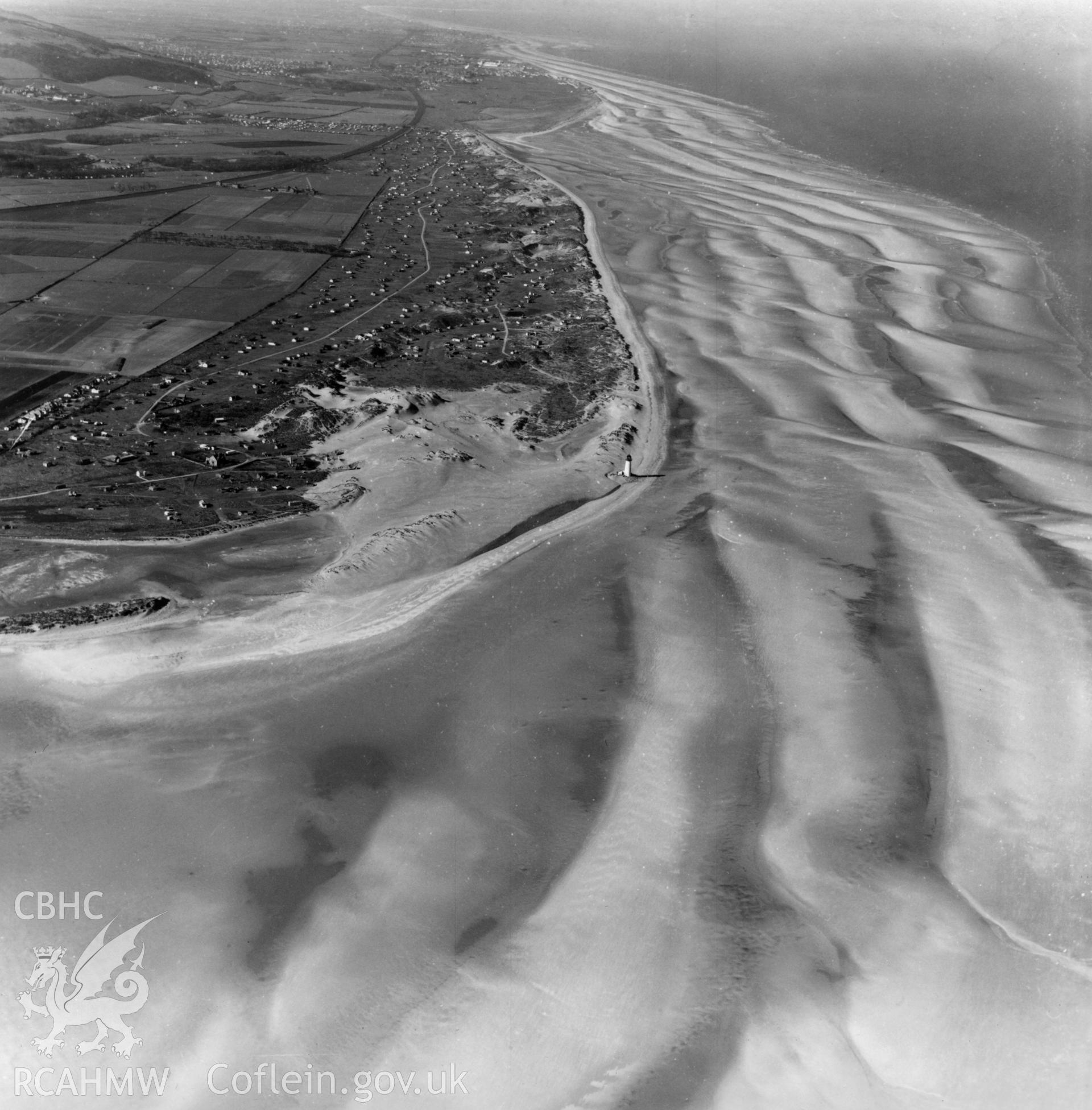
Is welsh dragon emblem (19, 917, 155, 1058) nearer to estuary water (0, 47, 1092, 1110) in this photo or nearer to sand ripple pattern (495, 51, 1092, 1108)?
estuary water (0, 47, 1092, 1110)

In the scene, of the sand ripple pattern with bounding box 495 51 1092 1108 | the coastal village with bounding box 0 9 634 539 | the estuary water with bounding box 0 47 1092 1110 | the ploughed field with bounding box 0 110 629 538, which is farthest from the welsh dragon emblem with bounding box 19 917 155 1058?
the ploughed field with bounding box 0 110 629 538

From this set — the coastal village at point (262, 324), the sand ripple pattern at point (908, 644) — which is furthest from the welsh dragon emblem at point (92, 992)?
the coastal village at point (262, 324)

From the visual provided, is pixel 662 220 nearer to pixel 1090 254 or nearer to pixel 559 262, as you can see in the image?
pixel 559 262

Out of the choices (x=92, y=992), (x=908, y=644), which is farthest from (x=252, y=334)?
(x=92, y=992)

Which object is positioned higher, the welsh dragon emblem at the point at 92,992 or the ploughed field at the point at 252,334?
the ploughed field at the point at 252,334

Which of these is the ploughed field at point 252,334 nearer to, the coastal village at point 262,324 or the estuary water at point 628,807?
the coastal village at point 262,324

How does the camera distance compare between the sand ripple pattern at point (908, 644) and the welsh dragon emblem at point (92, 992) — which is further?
the sand ripple pattern at point (908, 644)
